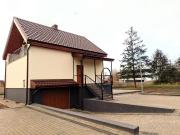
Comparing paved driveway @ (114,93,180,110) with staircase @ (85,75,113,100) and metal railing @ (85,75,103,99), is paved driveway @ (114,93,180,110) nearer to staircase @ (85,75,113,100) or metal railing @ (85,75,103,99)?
staircase @ (85,75,113,100)

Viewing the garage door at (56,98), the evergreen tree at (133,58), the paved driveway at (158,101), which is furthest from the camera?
the evergreen tree at (133,58)

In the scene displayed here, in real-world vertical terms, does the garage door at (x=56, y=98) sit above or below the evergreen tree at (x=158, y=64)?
below

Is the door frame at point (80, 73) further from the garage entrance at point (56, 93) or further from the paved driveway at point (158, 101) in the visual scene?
the paved driveway at point (158, 101)

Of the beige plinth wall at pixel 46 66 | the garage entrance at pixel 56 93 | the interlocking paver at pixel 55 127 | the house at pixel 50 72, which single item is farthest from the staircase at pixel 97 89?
the interlocking paver at pixel 55 127

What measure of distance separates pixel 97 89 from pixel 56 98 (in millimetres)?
3511

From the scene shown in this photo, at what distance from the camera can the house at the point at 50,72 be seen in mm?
13898

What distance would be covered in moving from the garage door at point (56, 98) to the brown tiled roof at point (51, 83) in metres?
0.77

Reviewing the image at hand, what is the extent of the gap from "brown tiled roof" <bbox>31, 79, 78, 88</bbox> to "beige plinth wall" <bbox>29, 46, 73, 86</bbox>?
0.27 metres

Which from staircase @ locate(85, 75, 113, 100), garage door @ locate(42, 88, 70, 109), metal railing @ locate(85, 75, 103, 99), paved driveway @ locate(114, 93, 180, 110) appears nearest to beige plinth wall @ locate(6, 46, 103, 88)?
metal railing @ locate(85, 75, 103, 99)

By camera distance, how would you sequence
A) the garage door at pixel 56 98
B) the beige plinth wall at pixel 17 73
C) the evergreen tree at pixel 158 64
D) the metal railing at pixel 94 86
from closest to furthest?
the garage door at pixel 56 98, the beige plinth wall at pixel 17 73, the metal railing at pixel 94 86, the evergreen tree at pixel 158 64

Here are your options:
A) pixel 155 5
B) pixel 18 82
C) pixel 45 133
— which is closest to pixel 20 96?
pixel 18 82

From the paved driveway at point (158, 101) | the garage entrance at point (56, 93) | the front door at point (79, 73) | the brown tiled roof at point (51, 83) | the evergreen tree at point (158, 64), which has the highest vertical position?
the evergreen tree at point (158, 64)

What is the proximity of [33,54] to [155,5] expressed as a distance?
9445 mm

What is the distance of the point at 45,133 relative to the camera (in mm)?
6512
